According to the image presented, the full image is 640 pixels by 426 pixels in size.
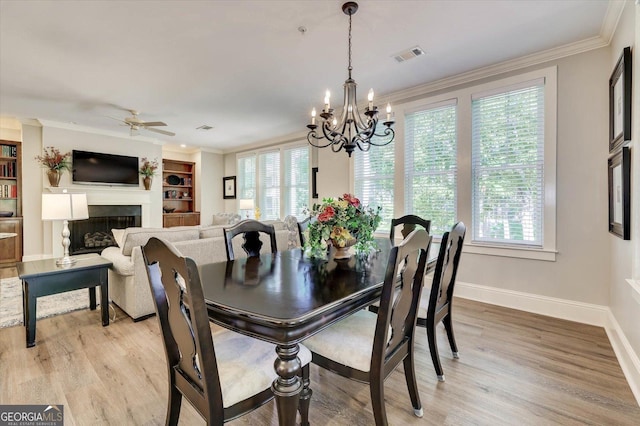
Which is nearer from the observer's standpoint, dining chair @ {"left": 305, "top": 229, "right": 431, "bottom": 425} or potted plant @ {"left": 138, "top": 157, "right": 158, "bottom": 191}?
dining chair @ {"left": 305, "top": 229, "right": 431, "bottom": 425}

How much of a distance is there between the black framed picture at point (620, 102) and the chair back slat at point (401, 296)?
1.94m

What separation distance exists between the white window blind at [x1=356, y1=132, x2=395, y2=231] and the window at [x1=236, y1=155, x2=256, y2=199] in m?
3.41

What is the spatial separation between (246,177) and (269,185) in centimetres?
99

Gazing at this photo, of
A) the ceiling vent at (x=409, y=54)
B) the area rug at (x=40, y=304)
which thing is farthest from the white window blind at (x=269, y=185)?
the ceiling vent at (x=409, y=54)

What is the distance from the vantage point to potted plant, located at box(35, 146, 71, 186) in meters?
5.29

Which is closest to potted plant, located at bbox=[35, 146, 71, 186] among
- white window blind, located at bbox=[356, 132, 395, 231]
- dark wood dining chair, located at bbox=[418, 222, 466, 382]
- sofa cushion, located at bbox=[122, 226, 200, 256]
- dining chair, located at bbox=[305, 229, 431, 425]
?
sofa cushion, located at bbox=[122, 226, 200, 256]

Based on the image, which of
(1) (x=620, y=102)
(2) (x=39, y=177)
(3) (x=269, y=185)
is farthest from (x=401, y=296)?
(2) (x=39, y=177)

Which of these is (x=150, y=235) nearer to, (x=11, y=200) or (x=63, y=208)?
(x=63, y=208)

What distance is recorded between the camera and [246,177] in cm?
746

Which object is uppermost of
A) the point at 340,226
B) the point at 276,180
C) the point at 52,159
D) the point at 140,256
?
the point at 52,159

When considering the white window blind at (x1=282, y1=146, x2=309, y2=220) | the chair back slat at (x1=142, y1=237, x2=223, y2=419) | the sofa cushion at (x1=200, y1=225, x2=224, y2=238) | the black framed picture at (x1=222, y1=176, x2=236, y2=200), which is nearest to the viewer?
the chair back slat at (x1=142, y1=237, x2=223, y2=419)

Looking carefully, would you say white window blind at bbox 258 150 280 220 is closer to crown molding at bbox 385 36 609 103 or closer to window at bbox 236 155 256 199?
window at bbox 236 155 256 199

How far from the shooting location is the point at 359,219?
1999 millimetres

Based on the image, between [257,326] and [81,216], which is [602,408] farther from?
[81,216]
